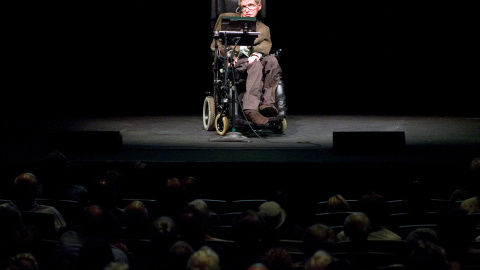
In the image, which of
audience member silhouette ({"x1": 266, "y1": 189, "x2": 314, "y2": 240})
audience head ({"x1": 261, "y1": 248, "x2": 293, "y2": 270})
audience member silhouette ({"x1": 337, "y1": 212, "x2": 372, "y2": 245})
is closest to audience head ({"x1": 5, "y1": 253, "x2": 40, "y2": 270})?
audience head ({"x1": 261, "y1": 248, "x2": 293, "y2": 270})

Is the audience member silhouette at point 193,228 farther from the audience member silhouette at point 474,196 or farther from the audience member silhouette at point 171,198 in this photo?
the audience member silhouette at point 474,196

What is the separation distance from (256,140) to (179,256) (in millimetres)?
3022

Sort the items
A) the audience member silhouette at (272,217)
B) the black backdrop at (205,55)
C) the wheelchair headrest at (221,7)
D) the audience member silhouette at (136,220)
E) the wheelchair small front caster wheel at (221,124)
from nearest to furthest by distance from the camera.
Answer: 1. the audience member silhouette at (272,217)
2. the audience member silhouette at (136,220)
3. the wheelchair small front caster wheel at (221,124)
4. the wheelchair headrest at (221,7)
5. the black backdrop at (205,55)

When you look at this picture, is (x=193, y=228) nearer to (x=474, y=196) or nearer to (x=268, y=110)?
(x=474, y=196)

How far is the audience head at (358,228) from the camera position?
2356 mm

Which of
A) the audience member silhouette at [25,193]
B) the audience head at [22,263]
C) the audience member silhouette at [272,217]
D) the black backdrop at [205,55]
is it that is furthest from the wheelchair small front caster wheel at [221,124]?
the audience head at [22,263]

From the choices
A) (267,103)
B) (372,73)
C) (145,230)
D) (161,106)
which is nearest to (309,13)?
(372,73)

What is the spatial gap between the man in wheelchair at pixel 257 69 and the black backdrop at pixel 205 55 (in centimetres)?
213

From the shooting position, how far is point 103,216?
2402mm

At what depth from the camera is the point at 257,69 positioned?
5293 millimetres

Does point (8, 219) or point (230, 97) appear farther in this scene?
point (230, 97)

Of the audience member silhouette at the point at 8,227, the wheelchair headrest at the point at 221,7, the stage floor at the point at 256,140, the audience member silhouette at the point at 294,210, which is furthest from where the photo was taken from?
the wheelchair headrest at the point at 221,7

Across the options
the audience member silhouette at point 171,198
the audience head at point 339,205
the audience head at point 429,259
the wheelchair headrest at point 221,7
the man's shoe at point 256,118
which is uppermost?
the wheelchair headrest at point 221,7

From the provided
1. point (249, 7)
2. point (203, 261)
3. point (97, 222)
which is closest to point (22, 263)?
point (97, 222)
